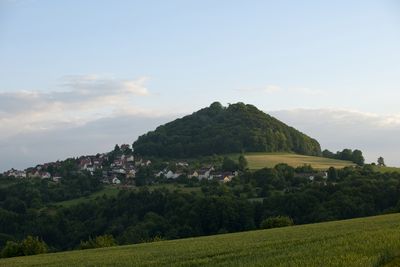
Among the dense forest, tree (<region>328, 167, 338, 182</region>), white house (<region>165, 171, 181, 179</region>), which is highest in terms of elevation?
white house (<region>165, 171, 181, 179</region>)

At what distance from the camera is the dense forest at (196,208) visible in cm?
8062

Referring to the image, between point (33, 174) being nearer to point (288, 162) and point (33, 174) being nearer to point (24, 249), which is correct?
point (288, 162)

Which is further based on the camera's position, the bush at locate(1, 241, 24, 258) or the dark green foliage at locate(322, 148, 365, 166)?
the dark green foliage at locate(322, 148, 365, 166)

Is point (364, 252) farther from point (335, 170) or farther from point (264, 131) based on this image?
point (264, 131)

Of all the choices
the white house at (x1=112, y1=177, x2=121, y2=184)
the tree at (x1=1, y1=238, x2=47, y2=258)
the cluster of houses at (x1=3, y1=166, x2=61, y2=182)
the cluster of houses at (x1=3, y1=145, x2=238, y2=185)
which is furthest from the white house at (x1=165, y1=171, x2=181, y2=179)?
the tree at (x1=1, y1=238, x2=47, y2=258)

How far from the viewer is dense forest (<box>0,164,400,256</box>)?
80625 mm

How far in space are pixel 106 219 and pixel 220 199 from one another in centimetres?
2593

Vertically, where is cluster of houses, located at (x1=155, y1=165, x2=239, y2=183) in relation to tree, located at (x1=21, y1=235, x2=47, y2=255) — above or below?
above

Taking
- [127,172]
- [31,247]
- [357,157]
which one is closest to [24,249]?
[31,247]

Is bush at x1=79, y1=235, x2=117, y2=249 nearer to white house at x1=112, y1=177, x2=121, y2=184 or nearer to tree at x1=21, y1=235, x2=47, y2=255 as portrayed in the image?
tree at x1=21, y1=235, x2=47, y2=255

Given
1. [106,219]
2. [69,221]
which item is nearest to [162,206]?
[106,219]

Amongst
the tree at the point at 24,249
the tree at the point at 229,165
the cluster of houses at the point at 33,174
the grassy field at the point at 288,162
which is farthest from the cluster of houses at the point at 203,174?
the tree at the point at 24,249

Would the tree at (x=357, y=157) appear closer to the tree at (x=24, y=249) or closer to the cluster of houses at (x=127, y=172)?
the cluster of houses at (x=127, y=172)

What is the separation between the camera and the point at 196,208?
86000mm
